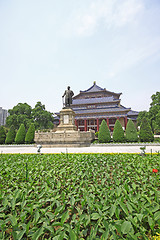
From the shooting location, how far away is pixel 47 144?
1802 centimetres

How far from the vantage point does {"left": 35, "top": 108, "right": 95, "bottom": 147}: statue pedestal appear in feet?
56.0

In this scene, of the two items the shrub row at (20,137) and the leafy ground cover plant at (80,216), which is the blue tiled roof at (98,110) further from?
the leafy ground cover plant at (80,216)

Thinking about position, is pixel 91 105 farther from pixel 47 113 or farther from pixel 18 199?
pixel 18 199

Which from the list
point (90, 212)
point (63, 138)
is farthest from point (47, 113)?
point (90, 212)

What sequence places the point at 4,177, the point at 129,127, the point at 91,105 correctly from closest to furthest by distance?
the point at 4,177
the point at 129,127
the point at 91,105

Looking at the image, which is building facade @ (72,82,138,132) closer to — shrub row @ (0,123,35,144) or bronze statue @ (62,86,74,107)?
shrub row @ (0,123,35,144)

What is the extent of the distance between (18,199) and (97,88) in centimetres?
4602

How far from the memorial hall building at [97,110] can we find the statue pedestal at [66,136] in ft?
64.5

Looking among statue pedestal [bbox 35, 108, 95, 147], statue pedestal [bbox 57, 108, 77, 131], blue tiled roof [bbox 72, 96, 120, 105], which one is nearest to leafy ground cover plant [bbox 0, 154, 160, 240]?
statue pedestal [bbox 35, 108, 95, 147]

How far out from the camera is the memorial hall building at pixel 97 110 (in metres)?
37.4

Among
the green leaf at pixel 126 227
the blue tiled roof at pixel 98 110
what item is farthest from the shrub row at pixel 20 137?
the green leaf at pixel 126 227

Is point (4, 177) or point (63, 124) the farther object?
point (63, 124)

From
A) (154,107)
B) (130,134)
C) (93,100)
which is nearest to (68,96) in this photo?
(130,134)

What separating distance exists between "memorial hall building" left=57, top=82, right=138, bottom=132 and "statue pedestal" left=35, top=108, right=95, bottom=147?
19.7 meters
